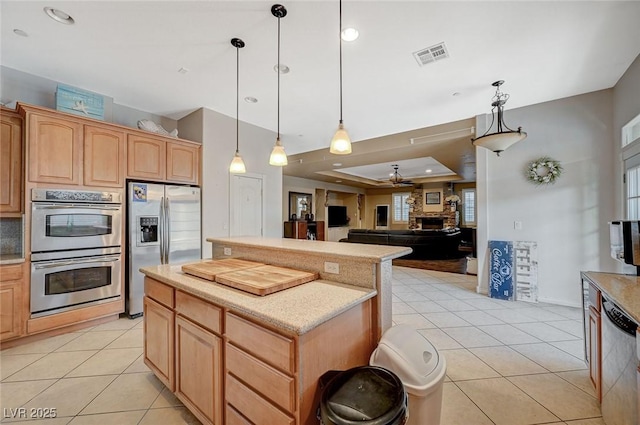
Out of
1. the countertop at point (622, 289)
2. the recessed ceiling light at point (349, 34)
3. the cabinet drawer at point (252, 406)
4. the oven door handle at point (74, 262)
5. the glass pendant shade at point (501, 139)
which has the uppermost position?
the recessed ceiling light at point (349, 34)

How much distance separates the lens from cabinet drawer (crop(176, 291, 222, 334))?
147cm

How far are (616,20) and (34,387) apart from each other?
5.48m

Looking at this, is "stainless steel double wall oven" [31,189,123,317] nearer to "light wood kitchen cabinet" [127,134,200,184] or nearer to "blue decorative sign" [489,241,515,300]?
"light wood kitchen cabinet" [127,134,200,184]

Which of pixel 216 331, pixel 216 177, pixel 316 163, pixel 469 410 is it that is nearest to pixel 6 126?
pixel 216 177

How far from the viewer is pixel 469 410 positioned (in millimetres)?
1813

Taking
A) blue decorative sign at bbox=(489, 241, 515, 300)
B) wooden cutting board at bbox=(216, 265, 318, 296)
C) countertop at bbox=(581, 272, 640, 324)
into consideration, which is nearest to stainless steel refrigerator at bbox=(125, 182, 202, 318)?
wooden cutting board at bbox=(216, 265, 318, 296)

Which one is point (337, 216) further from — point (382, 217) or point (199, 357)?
point (199, 357)

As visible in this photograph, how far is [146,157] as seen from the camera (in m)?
3.45

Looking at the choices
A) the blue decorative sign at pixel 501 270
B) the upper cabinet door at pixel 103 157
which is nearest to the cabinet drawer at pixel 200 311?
the upper cabinet door at pixel 103 157

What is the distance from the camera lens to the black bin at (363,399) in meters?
0.99

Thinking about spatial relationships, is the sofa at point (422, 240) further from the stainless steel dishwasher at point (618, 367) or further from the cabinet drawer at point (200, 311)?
the cabinet drawer at point (200, 311)

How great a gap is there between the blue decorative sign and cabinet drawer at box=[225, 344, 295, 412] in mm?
4060

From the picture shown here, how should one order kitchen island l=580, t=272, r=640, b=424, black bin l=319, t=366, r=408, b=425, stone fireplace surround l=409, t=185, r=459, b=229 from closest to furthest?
black bin l=319, t=366, r=408, b=425 → kitchen island l=580, t=272, r=640, b=424 → stone fireplace surround l=409, t=185, r=459, b=229

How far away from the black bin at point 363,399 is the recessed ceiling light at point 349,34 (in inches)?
100
